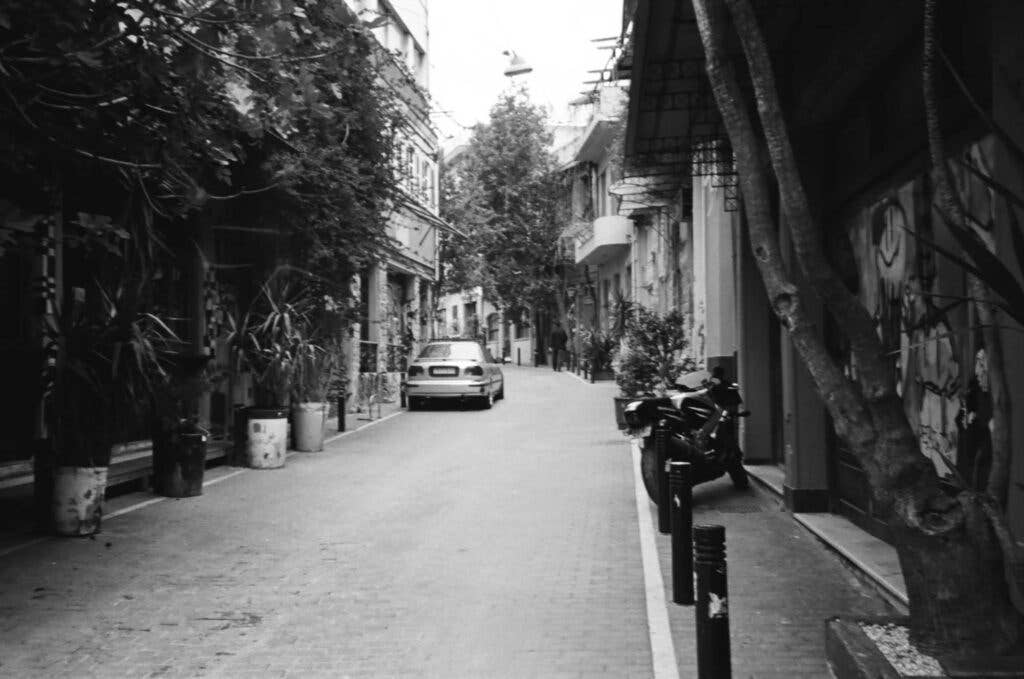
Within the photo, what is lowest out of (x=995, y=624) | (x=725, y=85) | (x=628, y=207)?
(x=995, y=624)

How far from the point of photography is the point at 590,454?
13.2 metres

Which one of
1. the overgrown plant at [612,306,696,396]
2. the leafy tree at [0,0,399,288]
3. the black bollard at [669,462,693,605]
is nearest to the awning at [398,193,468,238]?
the overgrown plant at [612,306,696,396]

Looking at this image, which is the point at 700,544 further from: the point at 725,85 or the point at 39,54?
the point at 39,54

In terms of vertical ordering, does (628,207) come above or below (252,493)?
above

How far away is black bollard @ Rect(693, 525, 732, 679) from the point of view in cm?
359

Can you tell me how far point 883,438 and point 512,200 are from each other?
130 ft

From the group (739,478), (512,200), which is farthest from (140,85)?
(512,200)

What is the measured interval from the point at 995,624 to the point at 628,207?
21.9m

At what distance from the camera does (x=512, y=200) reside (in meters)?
42.6

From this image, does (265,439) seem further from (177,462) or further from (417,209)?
(417,209)

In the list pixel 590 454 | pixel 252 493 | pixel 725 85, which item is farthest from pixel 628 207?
pixel 725 85

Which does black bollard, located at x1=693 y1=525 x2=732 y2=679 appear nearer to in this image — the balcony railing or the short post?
the short post

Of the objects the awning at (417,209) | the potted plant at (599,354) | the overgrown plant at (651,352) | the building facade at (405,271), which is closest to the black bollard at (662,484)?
the overgrown plant at (651,352)

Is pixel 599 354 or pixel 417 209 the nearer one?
pixel 417 209
